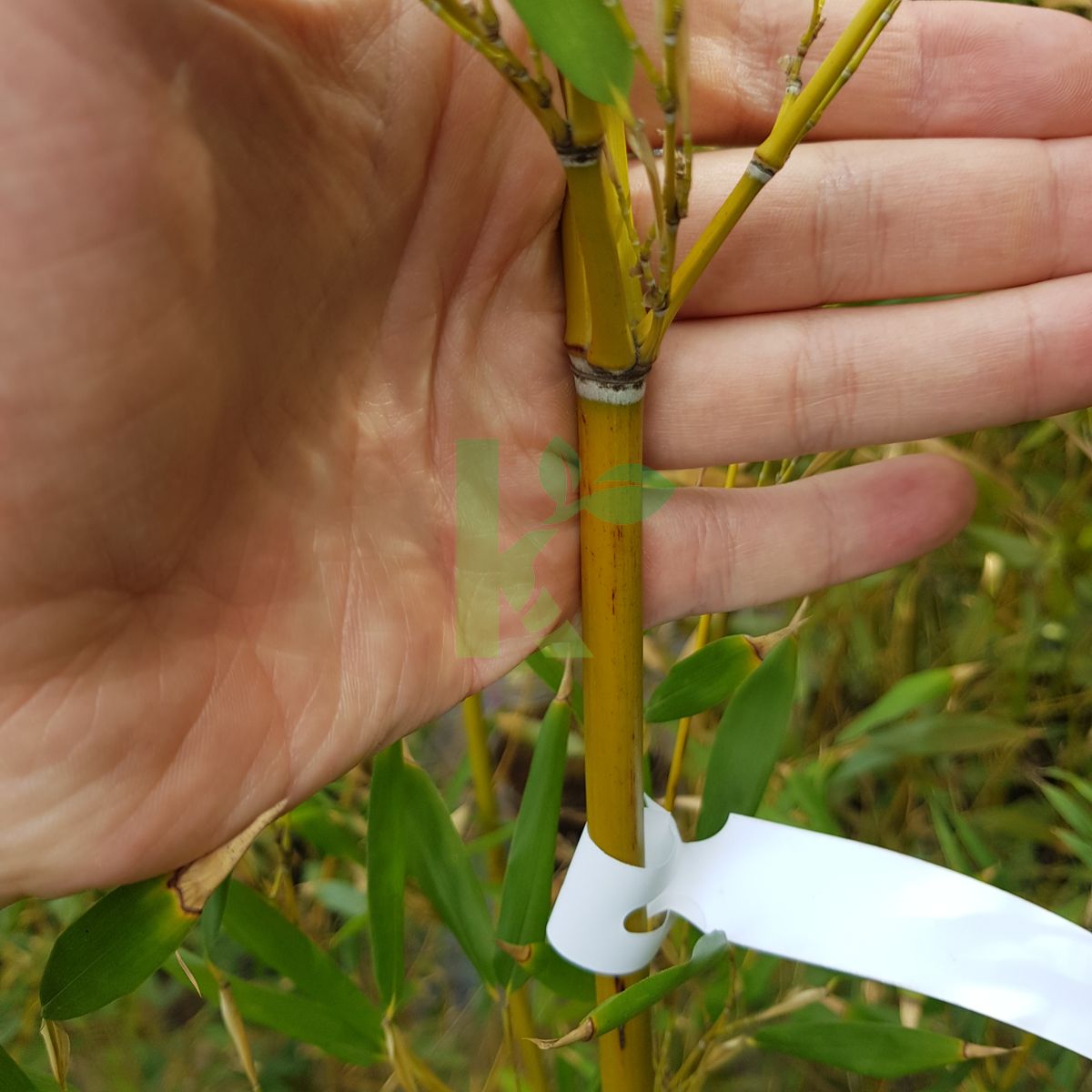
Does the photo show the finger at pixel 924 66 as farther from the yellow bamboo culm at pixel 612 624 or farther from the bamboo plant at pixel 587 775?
the yellow bamboo culm at pixel 612 624

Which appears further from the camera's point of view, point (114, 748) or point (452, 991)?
point (452, 991)

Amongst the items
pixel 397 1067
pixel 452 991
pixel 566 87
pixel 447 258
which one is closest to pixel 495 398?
pixel 447 258

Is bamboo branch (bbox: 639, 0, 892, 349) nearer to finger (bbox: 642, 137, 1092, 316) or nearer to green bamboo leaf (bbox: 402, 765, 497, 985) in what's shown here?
finger (bbox: 642, 137, 1092, 316)

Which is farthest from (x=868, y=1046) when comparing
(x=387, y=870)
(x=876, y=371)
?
(x=876, y=371)

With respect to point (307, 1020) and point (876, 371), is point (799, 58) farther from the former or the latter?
point (307, 1020)

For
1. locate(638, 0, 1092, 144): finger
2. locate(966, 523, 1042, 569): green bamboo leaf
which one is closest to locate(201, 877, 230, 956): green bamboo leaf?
locate(638, 0, 1092, 144): finger

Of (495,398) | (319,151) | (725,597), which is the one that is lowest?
(725,597)

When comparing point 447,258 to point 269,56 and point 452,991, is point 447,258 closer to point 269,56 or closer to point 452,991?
point 269,56
